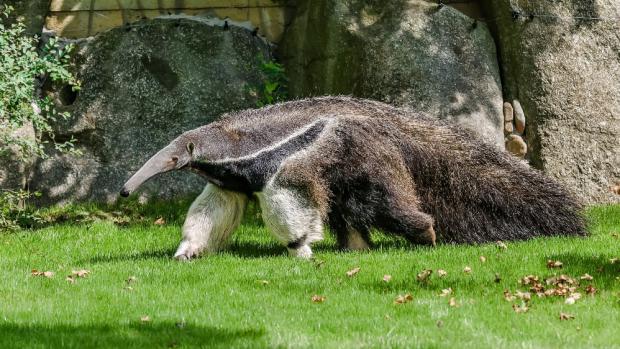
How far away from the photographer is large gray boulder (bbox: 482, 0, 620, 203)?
13.0m

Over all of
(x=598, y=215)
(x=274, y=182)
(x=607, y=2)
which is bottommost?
(x=598, y=215)

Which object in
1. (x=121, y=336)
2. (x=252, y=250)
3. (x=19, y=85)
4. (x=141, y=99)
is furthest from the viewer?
(x=141, y=99)

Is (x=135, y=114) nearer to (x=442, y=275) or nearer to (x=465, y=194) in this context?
(x=465, y=194)

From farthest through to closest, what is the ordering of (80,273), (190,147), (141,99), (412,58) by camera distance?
(141,99) < (412,58) < (190,147) < (80,273)

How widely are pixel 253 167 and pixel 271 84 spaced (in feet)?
15.9

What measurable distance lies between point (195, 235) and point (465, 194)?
8.65ft

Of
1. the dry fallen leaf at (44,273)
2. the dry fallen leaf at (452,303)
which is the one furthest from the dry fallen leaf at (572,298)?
the dry fallen leaf at (44,273)

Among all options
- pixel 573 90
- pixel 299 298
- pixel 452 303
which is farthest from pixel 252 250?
pixel 573 90

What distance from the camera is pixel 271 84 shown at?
13742 mm

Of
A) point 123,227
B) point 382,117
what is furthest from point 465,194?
point 123,227

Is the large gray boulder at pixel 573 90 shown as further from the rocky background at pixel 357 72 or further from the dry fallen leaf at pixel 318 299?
the dry fallen leaf at pixel 318 299

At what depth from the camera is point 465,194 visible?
9.79m

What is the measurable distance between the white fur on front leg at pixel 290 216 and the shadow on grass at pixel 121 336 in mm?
2620

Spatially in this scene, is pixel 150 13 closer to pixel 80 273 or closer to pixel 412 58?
pixel 412 58
